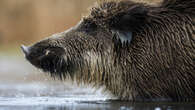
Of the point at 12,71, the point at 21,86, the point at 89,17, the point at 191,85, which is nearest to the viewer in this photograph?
the point at 191,85

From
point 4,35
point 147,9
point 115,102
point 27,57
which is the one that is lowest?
point 115,102

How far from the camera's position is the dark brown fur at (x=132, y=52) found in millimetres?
7570

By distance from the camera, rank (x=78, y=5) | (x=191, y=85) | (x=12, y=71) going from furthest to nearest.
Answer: (x=78, y=5) < (x=12, y=71) < (x=191, y=85)

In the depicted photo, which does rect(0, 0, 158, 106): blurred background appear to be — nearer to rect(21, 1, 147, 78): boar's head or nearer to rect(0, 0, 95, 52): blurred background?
rect(0, 0, 95, 52): blurred background

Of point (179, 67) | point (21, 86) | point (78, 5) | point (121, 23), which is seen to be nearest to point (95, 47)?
point (121, 23)

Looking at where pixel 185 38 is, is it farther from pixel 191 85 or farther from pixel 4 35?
pixel 4 35

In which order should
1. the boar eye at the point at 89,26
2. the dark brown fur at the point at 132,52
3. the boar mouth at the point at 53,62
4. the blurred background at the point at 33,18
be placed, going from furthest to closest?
the blurred background at the point at 33,18, the boar eye at the point at 89,26, the boar mouth at the point at 53,62, the dark brown fur at the point at 132,52

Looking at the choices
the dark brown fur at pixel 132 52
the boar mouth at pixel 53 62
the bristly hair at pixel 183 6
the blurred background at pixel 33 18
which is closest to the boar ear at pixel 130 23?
the dark brown fur at pixel 132 52

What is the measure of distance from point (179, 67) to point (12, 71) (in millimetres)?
8170

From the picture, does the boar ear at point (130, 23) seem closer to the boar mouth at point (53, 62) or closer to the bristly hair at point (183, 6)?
the bristly hair at point (183, 6)

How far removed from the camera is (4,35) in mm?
20672

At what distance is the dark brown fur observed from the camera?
7.57m

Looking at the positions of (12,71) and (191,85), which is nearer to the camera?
(191,85)

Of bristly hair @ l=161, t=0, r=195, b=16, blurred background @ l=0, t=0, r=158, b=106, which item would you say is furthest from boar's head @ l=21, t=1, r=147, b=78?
blurred background @ l=0, t=0, r=158, b=106
